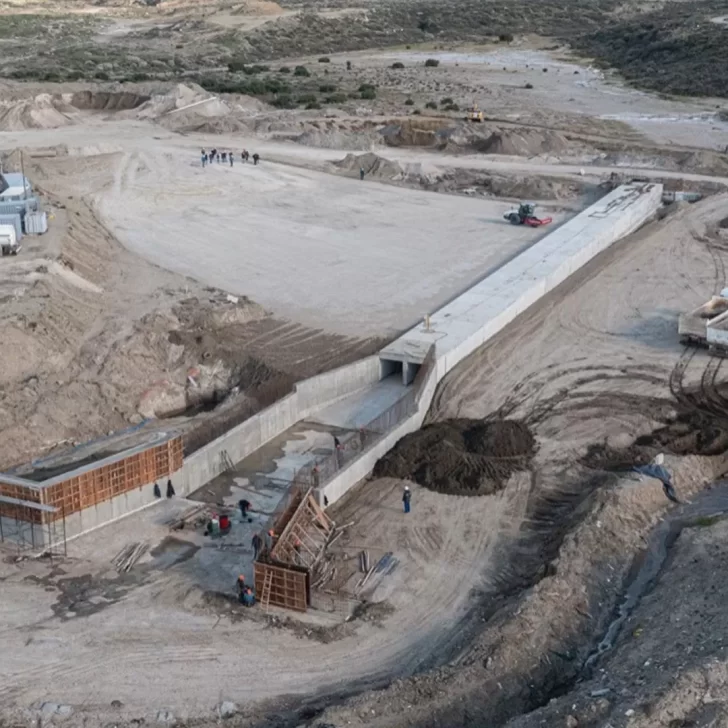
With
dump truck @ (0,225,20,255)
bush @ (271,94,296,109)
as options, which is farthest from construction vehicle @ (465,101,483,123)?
dump truck @ (0,225,20,255)

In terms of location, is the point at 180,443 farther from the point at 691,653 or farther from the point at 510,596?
the point at 691,653

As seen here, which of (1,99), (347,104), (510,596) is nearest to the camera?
(510,596)

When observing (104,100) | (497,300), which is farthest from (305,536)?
(104,100)

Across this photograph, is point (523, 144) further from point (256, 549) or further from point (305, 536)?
point (256, 549)

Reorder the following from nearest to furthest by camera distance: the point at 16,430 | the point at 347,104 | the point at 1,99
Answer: the point at 16,430
the point at 1,99
the point at 347,104

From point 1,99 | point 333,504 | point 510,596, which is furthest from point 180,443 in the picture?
point 1,99

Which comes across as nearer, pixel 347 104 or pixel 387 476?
pixel 387 476

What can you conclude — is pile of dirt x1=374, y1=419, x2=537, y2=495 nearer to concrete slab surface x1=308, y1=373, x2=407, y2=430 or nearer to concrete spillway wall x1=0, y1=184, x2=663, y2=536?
concrete spillway wall x1=0, y1=184, x2=663, y2=536
